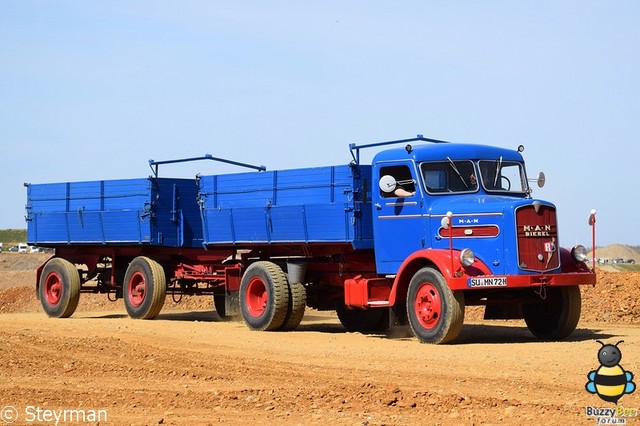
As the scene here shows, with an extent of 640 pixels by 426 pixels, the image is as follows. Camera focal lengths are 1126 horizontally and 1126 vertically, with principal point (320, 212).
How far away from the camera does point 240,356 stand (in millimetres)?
14641

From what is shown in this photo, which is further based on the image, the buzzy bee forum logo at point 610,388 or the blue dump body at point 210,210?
→ the blue dump body at point 210,210

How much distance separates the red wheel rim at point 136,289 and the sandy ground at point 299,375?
2.53 m

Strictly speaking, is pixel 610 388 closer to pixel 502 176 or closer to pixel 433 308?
pixel 433 308

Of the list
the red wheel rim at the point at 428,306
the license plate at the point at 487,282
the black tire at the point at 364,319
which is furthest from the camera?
the black tire at the point at 364,319

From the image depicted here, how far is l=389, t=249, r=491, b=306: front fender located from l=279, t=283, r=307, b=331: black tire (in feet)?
8.82

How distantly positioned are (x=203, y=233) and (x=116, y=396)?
35.0 ft

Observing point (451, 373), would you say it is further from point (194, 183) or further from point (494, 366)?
point (194, 183)

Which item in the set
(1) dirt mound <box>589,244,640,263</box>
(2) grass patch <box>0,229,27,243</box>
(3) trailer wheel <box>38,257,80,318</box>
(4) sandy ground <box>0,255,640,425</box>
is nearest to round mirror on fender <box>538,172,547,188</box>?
(4) sandy ground <box>0,255,640,425</box>

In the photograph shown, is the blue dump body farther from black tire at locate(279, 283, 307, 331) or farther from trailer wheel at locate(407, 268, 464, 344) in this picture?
trailer wheel at locate(407, 268, 464, 344)

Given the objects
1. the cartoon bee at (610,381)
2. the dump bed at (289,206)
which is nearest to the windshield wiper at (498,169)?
the dump bed at (289,206)

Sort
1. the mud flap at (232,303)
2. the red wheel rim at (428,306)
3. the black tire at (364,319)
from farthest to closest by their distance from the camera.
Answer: the mud flap at (232,303) < the black tire at (364,319) < the red wheel rim at (428,306)

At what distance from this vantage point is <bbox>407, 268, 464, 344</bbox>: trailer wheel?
51.3ft

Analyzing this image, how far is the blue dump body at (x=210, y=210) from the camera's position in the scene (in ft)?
59.5

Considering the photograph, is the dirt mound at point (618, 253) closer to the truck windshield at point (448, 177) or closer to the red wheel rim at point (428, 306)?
the truck windshield at point (448, 177)
